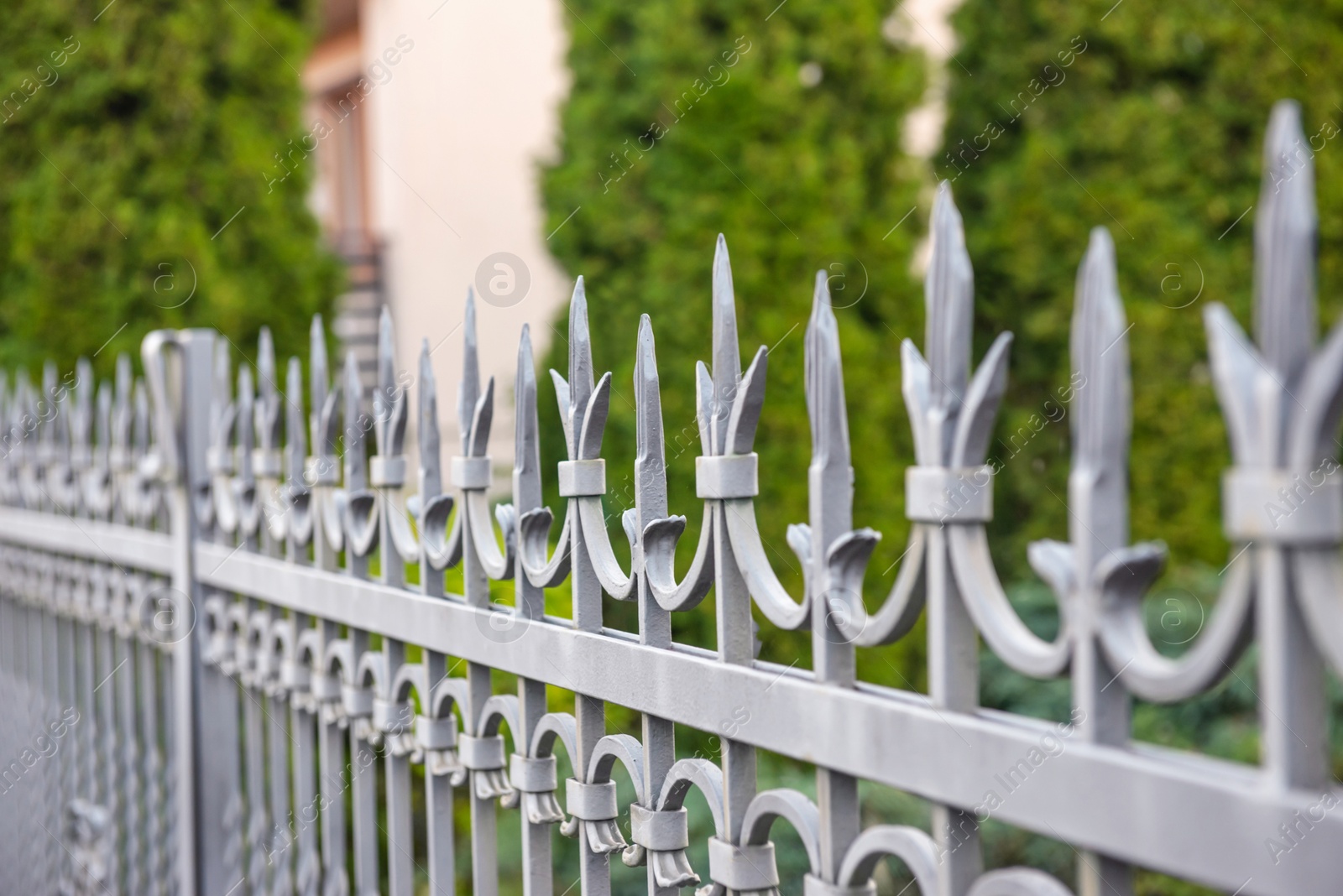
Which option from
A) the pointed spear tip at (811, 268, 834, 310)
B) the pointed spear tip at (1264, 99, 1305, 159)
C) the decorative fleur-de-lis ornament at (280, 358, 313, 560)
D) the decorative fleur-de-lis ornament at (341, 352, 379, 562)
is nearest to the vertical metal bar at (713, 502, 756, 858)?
the pointed spear tip at (811, 268, 834, 310)

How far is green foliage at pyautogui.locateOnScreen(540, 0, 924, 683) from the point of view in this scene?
16.9 feet

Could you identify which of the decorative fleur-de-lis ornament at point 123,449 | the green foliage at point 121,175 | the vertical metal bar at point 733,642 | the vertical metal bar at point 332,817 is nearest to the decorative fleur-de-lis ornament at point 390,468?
the vertical metal bar at point 332,817

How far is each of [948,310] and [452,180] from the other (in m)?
9.09

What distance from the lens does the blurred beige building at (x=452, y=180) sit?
8.61 meters

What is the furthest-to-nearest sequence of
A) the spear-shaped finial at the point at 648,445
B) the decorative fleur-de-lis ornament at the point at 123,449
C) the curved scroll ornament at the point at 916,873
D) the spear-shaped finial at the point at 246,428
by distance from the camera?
1. the decorative fleur-de-lis ornament at the point at 123,449
2. the spear-shaped finial at the point at 246,428
3. the spear-shaped finial at the point at 648,445
4. the curved scroll ornament at the point at 916,873

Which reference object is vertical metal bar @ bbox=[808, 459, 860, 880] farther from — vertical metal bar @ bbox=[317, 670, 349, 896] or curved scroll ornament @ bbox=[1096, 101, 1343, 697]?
vertical metal bar @ bbox=[317, 670, 349, 896]

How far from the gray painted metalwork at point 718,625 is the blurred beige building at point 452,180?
5186 mm

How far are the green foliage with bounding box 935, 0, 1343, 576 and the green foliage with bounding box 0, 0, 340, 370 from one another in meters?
3.87

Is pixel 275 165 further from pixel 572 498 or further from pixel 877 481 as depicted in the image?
pixel 572 498

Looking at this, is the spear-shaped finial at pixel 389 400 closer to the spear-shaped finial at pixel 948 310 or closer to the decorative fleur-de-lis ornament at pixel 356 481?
the decorative fleur-de-lis ornament at pixel 356 481

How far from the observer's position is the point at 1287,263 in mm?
734

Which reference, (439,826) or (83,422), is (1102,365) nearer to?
(439,826)

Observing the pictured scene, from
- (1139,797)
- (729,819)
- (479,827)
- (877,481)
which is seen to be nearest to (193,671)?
(479,827)

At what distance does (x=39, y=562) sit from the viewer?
3.31 metres
